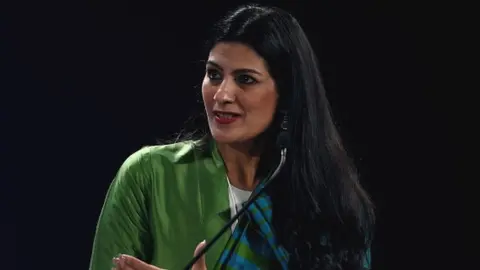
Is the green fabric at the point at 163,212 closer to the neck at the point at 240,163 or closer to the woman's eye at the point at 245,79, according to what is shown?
the neck at the point at 240,163

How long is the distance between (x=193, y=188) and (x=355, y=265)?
0.33 metres

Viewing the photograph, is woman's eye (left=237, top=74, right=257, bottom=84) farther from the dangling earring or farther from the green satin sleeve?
the green satin sleeve

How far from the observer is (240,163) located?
1.48 meters

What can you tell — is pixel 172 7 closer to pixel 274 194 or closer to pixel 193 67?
pixel 193 67

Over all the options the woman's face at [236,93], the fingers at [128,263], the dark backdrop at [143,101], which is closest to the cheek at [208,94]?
the woman's face at [236,93]

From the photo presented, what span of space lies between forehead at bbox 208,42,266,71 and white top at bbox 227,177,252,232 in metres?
0.22

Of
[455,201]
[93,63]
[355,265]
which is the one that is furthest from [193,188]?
[455,201]

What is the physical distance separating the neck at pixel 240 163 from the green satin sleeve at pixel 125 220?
0.15 m

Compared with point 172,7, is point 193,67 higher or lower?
lower

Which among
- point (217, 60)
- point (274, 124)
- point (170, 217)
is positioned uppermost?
point (217, 60)

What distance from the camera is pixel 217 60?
139 centimetres

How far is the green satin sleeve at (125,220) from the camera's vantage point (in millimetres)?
1334

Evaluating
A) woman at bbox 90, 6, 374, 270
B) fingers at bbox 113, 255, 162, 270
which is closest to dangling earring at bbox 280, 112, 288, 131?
woman at bbox 90, 6, 374, 270

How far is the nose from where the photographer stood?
1.35 meters
